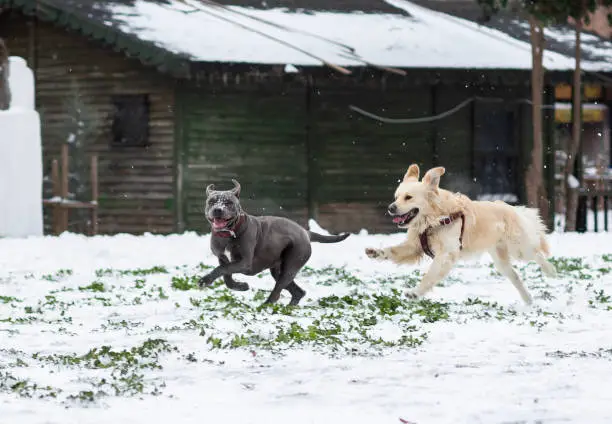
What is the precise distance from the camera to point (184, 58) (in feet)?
68.5

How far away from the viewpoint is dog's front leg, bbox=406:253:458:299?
10.0 meters

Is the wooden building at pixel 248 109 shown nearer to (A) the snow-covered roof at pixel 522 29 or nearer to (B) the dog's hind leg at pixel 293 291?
(A) the snow-covered roof at pixel 522 29

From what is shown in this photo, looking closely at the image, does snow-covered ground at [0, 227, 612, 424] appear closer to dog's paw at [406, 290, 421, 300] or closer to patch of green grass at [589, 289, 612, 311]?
patch of green grass at [589, 289, 612, 311]

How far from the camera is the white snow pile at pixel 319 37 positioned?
22172 mm

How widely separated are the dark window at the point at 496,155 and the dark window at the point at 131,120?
701 centimetres

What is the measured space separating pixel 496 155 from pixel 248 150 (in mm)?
5711

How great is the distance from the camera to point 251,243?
9570mm

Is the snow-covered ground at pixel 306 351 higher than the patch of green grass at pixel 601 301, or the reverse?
the snow-covered ground at pixel 306 351

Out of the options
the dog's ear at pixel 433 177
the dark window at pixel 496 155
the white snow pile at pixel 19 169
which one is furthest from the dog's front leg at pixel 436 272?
the dark window at pixel 496 155

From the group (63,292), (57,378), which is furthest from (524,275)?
(57,378)

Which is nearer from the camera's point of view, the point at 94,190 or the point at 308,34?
the point at 94,190

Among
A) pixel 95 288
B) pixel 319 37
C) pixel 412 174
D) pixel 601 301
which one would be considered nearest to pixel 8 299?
pixel 95 288

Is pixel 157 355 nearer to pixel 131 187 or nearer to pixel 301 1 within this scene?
pixel 131 187

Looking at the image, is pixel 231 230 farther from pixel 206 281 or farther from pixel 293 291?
pixel 293 291
